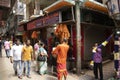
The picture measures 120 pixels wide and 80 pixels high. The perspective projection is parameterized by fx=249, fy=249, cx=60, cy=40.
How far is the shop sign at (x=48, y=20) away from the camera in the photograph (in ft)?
49.0

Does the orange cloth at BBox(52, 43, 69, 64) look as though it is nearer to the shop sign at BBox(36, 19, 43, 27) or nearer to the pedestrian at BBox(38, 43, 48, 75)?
the pedestrian at BBox(38, 43, 48, 75)

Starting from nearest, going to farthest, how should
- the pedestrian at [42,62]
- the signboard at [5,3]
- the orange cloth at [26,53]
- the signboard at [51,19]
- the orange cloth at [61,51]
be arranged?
the signboard at [5,3], the orange cloth at [61,51], the orange cloth at [26,53], the pedestrian at [42,62], the signboard at [51,19]

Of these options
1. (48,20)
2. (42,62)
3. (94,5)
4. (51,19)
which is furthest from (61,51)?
(48,20)

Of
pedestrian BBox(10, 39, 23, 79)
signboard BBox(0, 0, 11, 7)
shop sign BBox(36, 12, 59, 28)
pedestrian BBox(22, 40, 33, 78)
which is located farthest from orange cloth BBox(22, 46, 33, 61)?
signboard BBox(0, 0, 11, 7)

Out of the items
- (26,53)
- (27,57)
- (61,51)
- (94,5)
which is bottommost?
(27,57)

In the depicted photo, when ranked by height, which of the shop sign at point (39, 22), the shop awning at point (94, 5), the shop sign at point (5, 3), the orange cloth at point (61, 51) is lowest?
the orange cloth at point (61, 51)

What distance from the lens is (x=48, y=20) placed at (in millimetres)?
16359

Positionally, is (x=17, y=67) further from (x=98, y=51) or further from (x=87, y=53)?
(x=87, y=53)

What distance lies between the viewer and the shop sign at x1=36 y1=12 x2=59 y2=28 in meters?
14.9

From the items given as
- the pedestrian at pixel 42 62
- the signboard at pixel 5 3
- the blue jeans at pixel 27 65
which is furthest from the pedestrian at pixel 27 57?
the signboard at pixel 5 3

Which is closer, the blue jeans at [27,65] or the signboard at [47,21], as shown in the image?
the blue jeans at [27,65]

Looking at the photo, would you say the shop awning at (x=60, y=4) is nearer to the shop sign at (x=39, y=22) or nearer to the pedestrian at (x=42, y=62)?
the shop sign at (x=39, y=22)

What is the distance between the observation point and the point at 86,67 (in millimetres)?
15133

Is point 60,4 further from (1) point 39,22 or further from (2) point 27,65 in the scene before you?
(1) point 39,22
